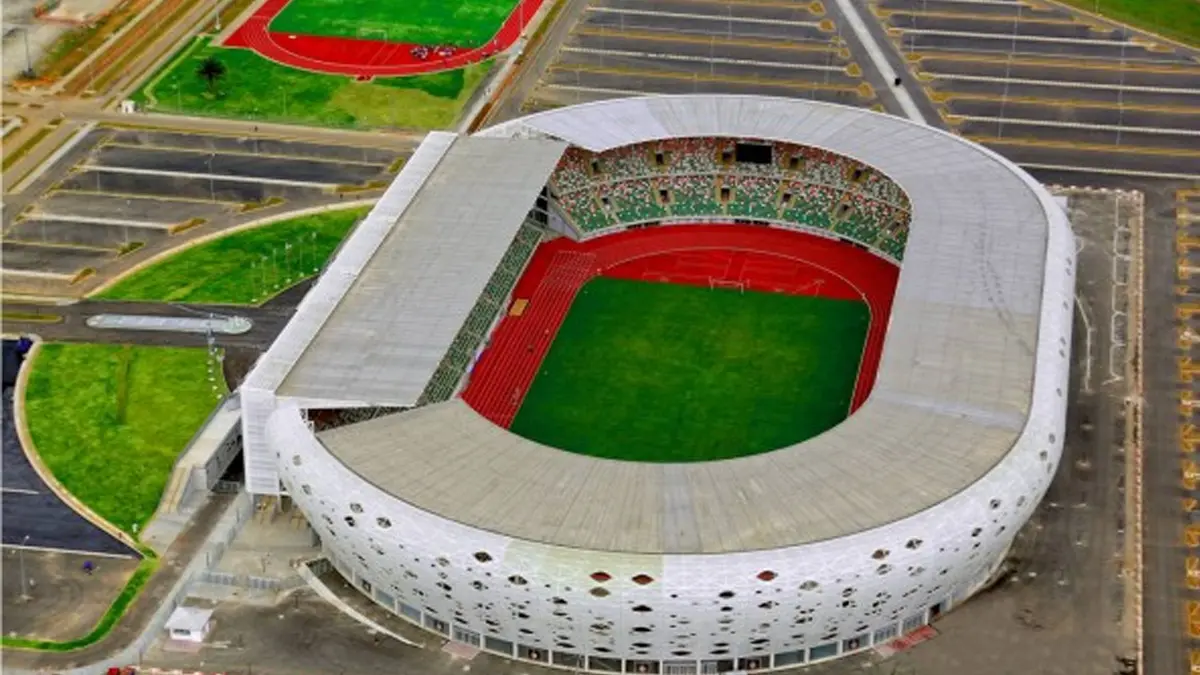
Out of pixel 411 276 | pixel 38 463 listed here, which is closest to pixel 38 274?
pixel 38 463

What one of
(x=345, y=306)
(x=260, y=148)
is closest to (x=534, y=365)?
(x=345, y=306)

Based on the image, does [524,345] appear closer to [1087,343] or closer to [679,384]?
[679,384]

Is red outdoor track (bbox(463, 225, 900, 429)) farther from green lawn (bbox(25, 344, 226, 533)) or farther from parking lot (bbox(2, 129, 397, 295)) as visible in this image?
parking lot (bbox(2, 129, 397, 295))

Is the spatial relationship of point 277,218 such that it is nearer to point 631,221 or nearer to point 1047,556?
point 631,221

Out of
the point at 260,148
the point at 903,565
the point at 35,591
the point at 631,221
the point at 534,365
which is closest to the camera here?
the point at 903,565

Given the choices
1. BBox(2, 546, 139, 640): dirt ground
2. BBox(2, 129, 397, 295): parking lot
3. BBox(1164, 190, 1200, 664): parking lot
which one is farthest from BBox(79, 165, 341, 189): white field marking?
BBox(1164, 190, 1200, 664): parking lot

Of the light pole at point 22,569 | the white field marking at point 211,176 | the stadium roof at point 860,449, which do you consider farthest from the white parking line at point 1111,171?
the light pole at point 22,569

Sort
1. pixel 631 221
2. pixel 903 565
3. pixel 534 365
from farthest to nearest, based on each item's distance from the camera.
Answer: pixel 631 221 < pixel 534 365 < pixel 903 565

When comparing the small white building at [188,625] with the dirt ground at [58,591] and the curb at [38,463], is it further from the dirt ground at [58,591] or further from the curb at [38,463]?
the curb at [38,463]
